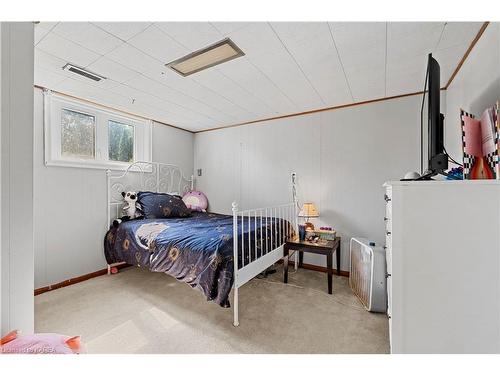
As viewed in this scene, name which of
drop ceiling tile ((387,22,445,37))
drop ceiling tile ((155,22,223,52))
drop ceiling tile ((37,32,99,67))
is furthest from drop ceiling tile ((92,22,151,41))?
drop ceiling tile ((387,22,445,37))

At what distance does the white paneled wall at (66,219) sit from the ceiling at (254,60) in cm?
88

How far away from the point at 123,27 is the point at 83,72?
0.87 meters

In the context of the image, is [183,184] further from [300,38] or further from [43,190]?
[300,38]

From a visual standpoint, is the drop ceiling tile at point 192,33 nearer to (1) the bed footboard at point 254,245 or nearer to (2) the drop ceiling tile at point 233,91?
(2) the drop ceiling tile at point 233,91

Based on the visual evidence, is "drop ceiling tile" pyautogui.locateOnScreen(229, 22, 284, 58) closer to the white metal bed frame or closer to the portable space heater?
the white metal bed frame

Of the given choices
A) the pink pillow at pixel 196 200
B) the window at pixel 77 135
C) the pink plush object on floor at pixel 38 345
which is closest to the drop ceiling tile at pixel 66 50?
the window at pixel 77 135

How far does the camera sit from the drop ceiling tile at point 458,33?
1.38m

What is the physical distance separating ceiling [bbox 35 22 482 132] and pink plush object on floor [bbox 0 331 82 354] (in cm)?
168

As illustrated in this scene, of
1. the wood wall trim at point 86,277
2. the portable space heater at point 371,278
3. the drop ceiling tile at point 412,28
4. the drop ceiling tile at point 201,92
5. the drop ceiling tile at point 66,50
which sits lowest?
the wood wall trim at point 86,277

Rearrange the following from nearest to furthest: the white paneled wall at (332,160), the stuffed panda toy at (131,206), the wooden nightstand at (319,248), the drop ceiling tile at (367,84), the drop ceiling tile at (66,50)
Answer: the drop ceiling tile at (66,50) → the drop ceiling tile at (367,84) → the wooden nightstand at (319,248) → the white paneled wall at (332,160) → the stuffed panda toy at (131,206)

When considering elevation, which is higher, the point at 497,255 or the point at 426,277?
the point at 497,255
